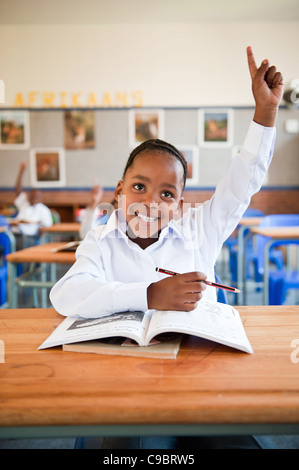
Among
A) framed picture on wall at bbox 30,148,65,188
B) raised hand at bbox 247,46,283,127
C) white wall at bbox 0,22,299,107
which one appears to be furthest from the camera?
framed picture on wall at bbox 30,148,65,188

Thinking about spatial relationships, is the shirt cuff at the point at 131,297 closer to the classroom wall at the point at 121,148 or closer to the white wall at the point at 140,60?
the classroom wall at the point at 121,148

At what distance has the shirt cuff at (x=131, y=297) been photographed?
0.73 metres

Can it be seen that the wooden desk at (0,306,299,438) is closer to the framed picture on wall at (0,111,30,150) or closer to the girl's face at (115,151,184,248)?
the girl's face at (115,151,184,248)

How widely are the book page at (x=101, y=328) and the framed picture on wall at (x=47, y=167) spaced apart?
5812 millimetres

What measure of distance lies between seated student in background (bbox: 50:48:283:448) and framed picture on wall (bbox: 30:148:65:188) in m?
5.40

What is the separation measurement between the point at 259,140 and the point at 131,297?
1.64ft

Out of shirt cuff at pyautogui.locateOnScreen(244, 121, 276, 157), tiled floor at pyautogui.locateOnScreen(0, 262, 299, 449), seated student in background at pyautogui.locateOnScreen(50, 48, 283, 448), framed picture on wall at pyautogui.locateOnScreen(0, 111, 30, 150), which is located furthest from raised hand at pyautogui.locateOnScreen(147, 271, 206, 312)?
framed picture on wall at pyautogui.locateOnScreen(0, 111, 30, 150)

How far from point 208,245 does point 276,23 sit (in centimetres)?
607

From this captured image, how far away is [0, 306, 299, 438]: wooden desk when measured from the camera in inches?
17.7

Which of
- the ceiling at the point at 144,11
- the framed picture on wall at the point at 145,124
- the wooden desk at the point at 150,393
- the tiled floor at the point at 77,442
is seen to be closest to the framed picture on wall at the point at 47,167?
the framed picture on wall at the point at 145,124

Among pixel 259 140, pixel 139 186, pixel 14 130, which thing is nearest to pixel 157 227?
pixel 139 186

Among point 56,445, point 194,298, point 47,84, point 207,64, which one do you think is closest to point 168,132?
point 207,64

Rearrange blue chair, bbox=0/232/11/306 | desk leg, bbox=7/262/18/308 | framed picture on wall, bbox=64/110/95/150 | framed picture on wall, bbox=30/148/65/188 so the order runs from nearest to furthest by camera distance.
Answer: desk leg, bbox=7/262/18/308, blue chair, bbox=0/232/11/306, framed picture on wall, bbox=64/110/95/150, framed picture on wall, bbox=30/148/65/188

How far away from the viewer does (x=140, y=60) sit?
607 centimetres
